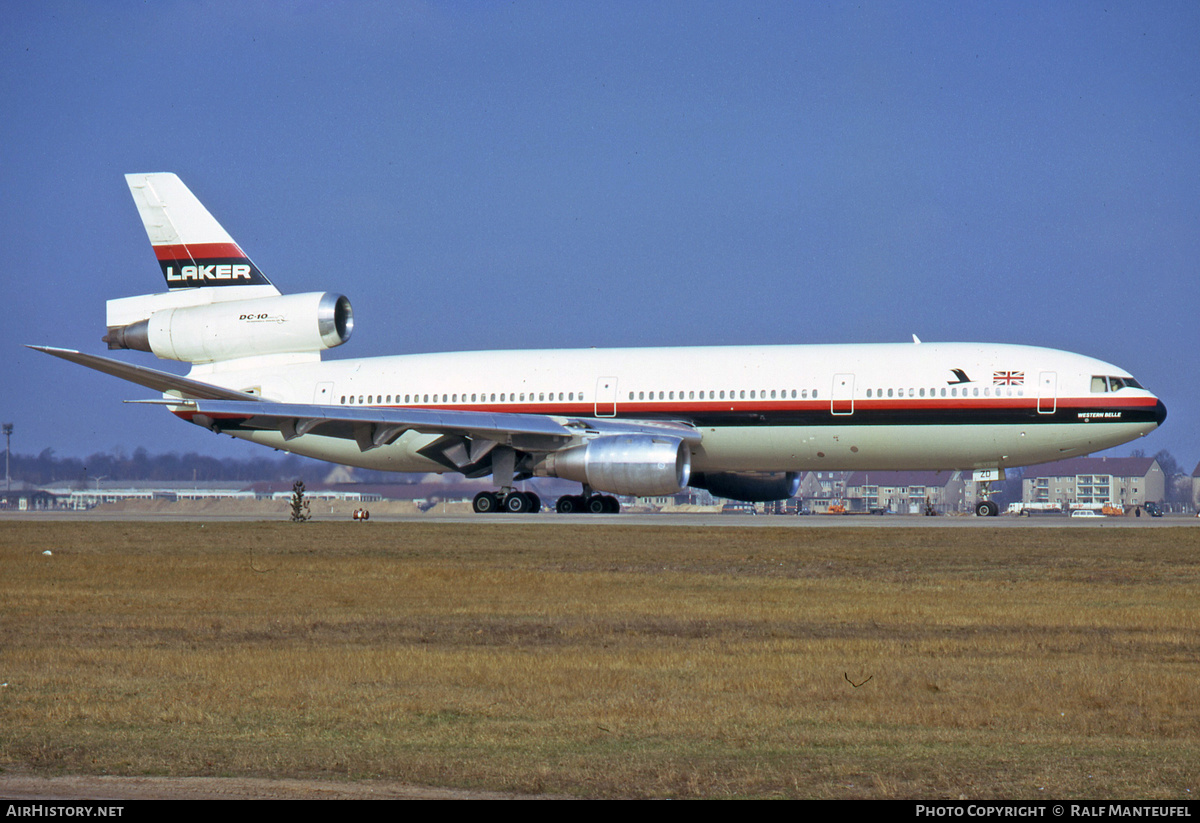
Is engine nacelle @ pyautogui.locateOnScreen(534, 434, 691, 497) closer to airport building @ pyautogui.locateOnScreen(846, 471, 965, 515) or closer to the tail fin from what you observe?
the tail fin

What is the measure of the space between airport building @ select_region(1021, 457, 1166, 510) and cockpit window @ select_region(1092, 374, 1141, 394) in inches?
3444

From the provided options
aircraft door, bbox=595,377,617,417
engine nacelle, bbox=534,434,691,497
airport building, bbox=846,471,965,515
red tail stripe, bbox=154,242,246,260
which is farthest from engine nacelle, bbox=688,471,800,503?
airport building, bbox=846,471,965,515

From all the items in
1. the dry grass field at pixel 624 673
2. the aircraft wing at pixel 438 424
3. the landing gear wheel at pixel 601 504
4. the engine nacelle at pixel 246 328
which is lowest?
the dry grass field at pixel 624 673

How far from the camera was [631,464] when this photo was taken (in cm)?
3120

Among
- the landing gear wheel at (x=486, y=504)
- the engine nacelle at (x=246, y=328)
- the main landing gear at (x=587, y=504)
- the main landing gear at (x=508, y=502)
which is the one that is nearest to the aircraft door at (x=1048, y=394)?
the main landing gear at (x=587, y=504)

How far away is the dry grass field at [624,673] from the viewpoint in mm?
7594

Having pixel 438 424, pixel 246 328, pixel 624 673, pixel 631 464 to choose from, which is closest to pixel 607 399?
pixel 631 464

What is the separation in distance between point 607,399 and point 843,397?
20.5 feet

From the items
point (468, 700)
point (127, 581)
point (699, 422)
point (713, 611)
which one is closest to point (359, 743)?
point (468, 700)

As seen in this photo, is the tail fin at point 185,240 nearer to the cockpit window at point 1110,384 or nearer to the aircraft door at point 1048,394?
the aircraft door at point 1048,394

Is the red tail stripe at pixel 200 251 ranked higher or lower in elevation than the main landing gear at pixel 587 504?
higher

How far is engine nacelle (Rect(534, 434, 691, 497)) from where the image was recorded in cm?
3088

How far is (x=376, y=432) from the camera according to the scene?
→ 113 feet
